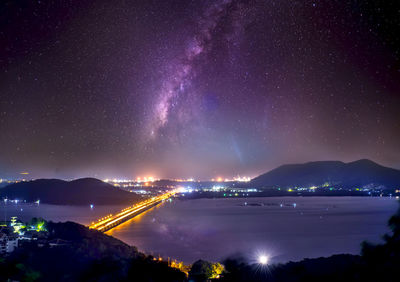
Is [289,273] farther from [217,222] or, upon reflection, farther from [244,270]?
[217,222]

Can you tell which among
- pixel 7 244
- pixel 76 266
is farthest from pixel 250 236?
pixel 76 266

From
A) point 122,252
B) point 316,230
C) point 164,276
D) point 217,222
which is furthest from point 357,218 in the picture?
point 164,276

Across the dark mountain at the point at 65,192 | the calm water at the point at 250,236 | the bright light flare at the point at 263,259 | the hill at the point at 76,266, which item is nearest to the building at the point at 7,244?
the hill at the point at 76,266

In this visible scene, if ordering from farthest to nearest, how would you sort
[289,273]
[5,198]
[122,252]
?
[5,198], [122,252], [289,273]

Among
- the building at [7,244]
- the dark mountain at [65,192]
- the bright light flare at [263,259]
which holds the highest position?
the dark mountain at [65,192]

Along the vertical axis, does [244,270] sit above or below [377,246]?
below

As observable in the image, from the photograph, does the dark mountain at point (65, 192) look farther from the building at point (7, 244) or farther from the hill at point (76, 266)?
the hill at point (76, 266)

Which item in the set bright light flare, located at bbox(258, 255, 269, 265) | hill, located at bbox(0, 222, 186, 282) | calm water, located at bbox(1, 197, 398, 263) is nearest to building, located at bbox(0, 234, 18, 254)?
hill, located at bbox(0, 222, 186, 282)

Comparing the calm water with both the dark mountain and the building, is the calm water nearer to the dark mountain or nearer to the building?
the building

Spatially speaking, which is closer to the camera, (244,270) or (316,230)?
(244,270)
